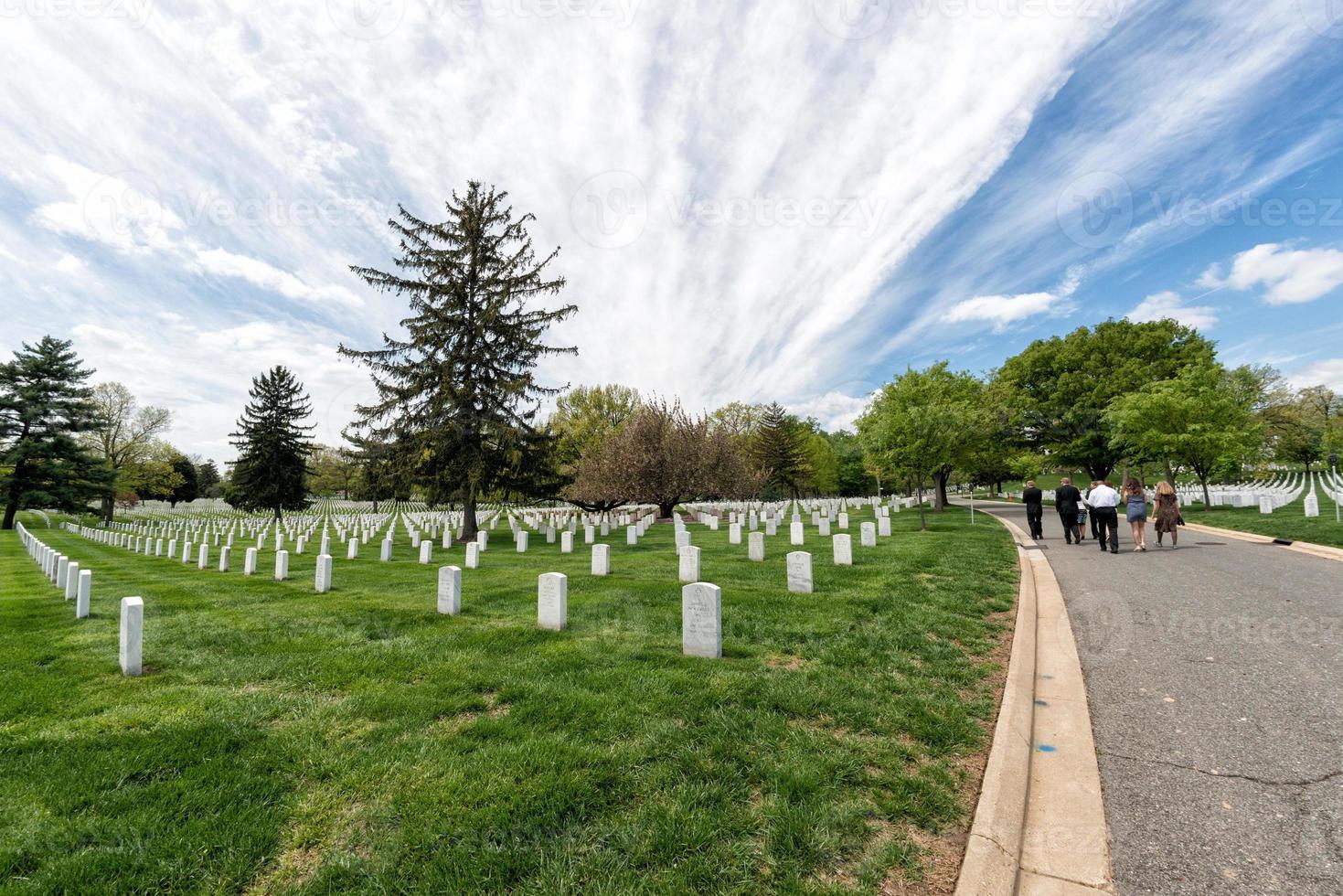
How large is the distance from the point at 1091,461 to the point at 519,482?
35.6 m

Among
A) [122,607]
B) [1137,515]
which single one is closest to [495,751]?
[122,607]

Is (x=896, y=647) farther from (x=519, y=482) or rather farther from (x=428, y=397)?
(x=428, y=397)

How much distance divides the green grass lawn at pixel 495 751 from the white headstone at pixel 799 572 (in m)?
1.03

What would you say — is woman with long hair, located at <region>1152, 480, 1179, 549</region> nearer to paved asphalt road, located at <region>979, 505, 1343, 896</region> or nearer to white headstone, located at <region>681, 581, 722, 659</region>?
paved asphalt road, located at <region>979, 505, 1343, 896</region>

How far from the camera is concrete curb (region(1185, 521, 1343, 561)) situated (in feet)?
34.2

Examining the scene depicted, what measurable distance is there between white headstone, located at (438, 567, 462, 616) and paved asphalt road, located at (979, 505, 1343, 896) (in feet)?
23.1

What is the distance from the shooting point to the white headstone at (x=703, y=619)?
5324 millimetres

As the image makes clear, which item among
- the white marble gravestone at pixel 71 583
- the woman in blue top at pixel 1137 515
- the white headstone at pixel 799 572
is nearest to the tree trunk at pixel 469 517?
the white marble gravestone at pixel 71 583

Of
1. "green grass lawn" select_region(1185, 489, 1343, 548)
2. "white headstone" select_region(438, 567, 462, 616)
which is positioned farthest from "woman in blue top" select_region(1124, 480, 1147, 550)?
"white headstone" select_region(438, 567, 462, 616)

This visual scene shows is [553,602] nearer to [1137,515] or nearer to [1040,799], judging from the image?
[1040,799]

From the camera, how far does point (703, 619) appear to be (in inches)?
211

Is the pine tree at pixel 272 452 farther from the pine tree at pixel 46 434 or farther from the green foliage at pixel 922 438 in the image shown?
the green foliage at pixel 922 438

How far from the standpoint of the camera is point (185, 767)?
3.33m

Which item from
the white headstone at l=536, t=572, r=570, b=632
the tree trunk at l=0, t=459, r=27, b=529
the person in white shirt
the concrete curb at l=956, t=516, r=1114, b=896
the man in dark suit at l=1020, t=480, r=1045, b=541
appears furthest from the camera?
the tree trunk at l=0, t=459, r=27, b=529
